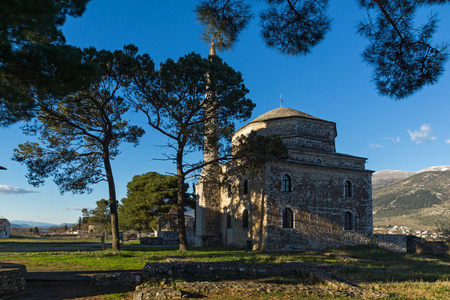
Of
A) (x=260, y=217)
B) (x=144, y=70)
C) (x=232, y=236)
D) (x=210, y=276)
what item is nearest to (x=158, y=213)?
(x=232, y=236)

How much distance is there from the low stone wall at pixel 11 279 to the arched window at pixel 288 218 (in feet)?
47.8

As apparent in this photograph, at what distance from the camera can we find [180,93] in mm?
18281

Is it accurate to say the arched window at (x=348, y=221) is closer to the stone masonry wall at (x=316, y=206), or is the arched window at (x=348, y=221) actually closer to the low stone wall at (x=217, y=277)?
the stone masonry wall at (x=316, y=206)

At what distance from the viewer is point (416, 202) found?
10762cm

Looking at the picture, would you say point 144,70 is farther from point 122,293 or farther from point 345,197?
point 345,197

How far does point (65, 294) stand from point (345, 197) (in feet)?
59.7

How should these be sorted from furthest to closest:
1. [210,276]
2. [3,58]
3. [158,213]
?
1. [158,213]
2. [210,276]
3. [3,58]

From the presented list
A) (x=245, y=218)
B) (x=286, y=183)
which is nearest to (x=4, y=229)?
(x=245, y=218)

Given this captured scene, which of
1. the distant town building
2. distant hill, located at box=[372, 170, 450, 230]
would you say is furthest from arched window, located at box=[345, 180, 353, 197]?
distant hill, located at box=[372, 170, 450, 230]

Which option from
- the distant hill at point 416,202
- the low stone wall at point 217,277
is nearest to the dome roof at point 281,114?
the low stone wall at point 217,277

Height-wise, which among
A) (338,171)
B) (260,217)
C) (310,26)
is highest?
(310,26)

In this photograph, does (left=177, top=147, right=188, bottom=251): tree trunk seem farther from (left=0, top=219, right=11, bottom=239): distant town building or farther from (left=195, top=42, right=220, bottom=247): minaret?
(left=0, top=219, right=11, bottom=239): distant town building

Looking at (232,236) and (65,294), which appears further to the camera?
(232,236)

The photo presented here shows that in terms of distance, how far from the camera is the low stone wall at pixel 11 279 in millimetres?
7209
